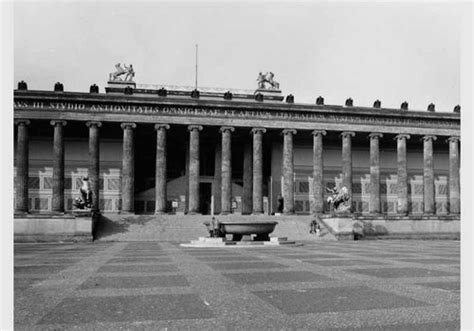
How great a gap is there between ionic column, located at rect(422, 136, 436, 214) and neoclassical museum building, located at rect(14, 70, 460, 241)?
0.33 ft

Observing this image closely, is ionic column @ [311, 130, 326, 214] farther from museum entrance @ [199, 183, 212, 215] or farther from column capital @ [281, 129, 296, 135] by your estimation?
museum entrance @ [199, 183, 212, 215]

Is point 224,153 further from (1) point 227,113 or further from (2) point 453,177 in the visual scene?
(2) point 453,177

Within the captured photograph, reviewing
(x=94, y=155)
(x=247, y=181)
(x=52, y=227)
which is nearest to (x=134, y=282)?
(x=52, y=227)

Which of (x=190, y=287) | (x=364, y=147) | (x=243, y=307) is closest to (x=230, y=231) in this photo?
(x=190, y=287)

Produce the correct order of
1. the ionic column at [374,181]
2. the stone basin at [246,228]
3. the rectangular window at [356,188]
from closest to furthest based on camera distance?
the stone basin at [246,228] → the ionic column at [374,181] → the rectangular window at [356,188]

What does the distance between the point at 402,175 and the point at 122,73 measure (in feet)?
102

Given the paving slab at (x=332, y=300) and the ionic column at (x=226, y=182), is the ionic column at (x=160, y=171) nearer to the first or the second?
the ionic column at (x=226, y=182)

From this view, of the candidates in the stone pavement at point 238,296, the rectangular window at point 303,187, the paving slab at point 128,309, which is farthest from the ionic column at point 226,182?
the paving slab at point 128,309

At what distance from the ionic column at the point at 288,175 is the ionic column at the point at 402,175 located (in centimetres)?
1114

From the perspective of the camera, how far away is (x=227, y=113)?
160 ft

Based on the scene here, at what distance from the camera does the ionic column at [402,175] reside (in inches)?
2034
